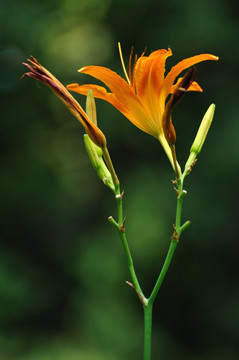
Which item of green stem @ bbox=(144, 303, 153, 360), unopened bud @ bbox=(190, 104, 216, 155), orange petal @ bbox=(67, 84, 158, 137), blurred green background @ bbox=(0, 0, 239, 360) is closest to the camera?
green stem @ bbox=(144, 303, 153, 360)

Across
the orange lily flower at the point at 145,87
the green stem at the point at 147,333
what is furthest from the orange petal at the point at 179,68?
the green stem at the point at 147,333

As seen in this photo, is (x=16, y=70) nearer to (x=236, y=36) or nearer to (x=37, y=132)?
(x=37, y=132)

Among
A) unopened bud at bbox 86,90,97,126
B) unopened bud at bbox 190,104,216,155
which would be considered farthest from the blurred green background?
unopened bud at bbox 86,90,97,126

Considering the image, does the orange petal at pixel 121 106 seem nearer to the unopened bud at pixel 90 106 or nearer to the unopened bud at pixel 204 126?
the unopened bud at pixel 90 106

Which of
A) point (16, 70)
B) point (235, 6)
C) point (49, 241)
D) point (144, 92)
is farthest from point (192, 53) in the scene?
point (144, 92)

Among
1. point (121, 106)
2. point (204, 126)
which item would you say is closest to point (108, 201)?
point (204, 126)

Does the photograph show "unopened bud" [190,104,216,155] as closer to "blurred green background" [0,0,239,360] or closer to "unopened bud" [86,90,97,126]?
"unopened bud" [86,90,97,126]
